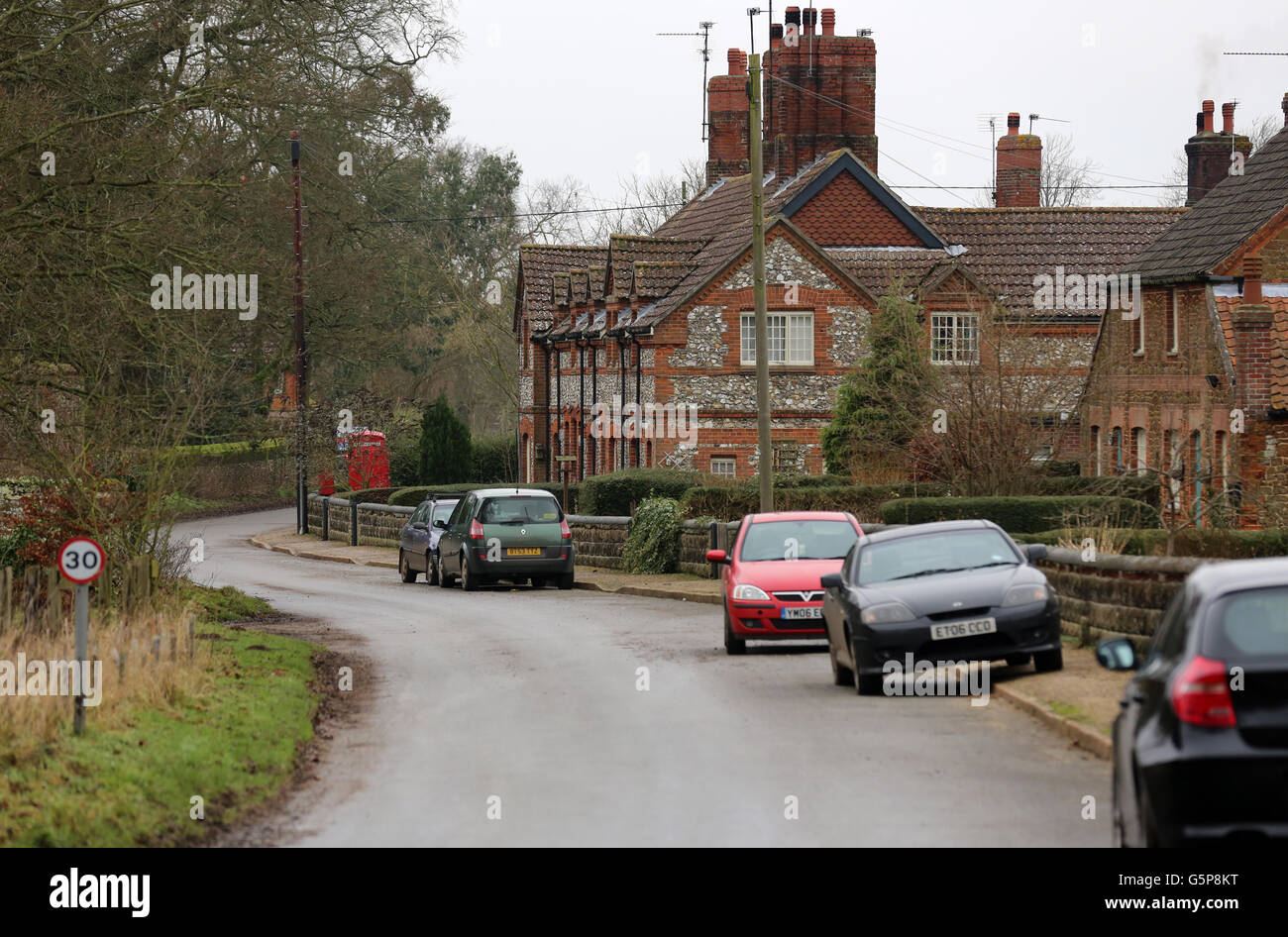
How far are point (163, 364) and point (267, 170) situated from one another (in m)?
28.1

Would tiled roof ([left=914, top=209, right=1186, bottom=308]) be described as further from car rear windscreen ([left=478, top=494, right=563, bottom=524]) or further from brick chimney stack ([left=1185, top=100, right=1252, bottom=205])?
car rear windscreen ([left=478, top=494, right=563, bottom=524])

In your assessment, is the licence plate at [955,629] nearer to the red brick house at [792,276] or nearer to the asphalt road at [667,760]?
the asphalt road at [667,760]

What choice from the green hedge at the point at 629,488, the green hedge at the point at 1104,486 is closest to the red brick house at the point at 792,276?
the green hedge at the point at 629,488

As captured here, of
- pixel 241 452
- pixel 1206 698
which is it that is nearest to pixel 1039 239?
pixel 241 452

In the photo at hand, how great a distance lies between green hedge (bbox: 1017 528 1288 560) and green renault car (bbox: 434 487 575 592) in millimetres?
12252

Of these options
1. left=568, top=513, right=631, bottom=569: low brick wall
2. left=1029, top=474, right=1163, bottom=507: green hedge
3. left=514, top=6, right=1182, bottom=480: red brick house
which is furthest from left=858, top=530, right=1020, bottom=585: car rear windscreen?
left=514, top=6, right=1182, bottom=480: red brick house

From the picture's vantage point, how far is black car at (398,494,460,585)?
118 ft

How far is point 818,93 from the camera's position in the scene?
173 feet

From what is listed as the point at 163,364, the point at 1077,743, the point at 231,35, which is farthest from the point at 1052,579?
the point at 231,35

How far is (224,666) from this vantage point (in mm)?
16859

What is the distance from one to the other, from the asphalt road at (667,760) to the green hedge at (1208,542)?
14.3 ft

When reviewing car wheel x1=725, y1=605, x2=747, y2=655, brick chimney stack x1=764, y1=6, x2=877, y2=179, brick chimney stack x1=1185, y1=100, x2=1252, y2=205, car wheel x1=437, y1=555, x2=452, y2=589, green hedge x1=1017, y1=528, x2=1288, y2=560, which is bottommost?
car wheel x1=437, y1=555, x2=452, y2=589

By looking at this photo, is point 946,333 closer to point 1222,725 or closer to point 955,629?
point 955,629
